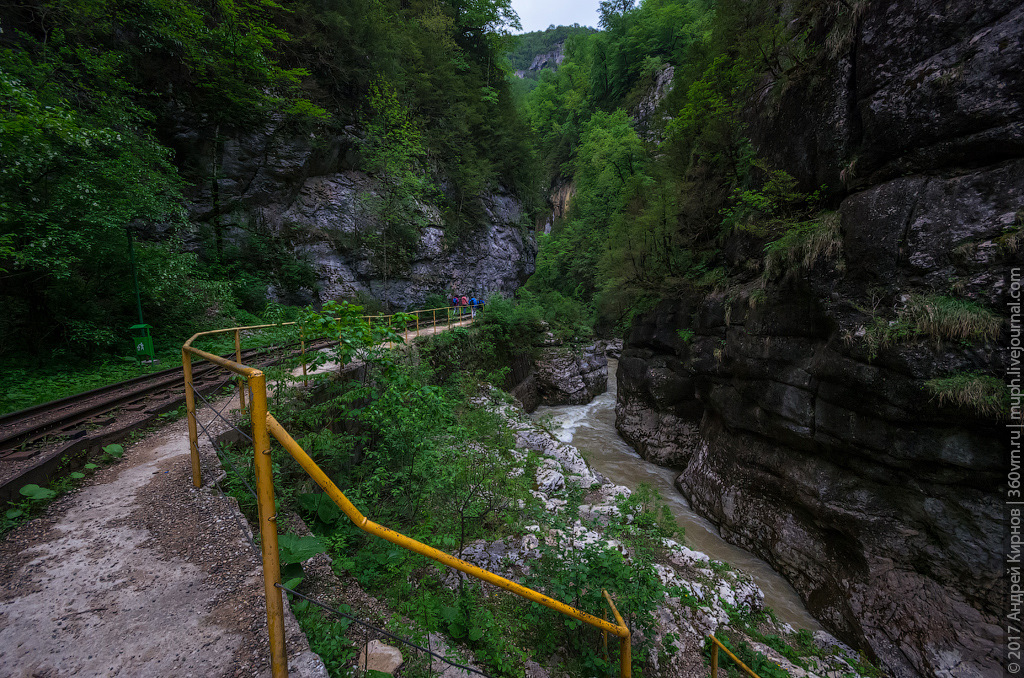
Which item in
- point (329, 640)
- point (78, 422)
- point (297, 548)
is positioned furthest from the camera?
point (78, 422)

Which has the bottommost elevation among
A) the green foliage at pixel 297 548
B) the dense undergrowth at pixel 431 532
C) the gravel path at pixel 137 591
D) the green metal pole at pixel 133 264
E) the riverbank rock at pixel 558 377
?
the riverbank rock at pixel 558 377

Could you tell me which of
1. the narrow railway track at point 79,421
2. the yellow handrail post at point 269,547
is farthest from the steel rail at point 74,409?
the yellow handrail post at point 269,547

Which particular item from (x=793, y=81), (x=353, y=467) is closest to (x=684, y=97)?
(x=793, y=81)

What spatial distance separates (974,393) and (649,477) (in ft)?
21.7

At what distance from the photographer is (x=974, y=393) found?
15.3ft

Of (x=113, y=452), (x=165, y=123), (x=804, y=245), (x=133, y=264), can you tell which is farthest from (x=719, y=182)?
(x=165, y=123)

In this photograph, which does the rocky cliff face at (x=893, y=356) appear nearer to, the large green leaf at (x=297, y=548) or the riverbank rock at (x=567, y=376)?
the large green leaf at (x=297, y=548)

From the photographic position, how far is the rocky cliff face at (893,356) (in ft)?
15.7

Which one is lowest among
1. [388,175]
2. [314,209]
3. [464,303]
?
[464,303]

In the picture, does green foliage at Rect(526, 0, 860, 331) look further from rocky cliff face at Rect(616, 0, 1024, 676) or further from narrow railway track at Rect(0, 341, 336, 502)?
narrow railway track at Rect(0, 341, 336, 502)

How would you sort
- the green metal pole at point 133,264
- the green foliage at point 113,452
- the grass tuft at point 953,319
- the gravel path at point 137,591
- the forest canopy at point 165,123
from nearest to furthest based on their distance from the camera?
the gravel path at point 137,591, the green foliage at point 113,452, the grass tuft at point 953,319, the forest canopy at point 165,123, the green metal pole at point 133,264

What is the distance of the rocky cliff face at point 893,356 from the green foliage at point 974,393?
0.41 ft

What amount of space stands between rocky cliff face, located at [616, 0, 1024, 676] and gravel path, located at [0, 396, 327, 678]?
789 cm

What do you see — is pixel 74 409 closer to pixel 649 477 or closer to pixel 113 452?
pixel 113 452
